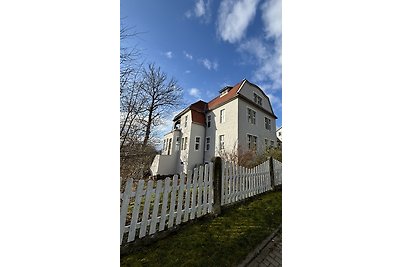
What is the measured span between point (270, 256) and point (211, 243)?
0.34m

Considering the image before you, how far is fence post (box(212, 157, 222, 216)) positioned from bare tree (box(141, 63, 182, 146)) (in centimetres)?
83

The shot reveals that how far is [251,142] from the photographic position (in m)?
2.77

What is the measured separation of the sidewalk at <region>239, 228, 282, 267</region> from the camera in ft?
3.17

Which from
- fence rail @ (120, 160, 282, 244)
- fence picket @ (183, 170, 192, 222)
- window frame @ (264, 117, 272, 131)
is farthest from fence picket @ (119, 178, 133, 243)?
window frame @ (264, 117, 272, 131)

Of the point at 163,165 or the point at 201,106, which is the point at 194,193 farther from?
the point at 201,106

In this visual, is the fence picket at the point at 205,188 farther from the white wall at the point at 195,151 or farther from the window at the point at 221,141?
the window at the point at 221,141

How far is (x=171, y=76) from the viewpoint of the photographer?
95cm

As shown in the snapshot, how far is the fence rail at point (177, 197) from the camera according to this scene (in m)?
1.09

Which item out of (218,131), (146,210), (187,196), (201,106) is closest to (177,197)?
(187,196)

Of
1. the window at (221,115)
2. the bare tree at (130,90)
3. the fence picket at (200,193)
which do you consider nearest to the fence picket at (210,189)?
the fence picket at (200,193)
